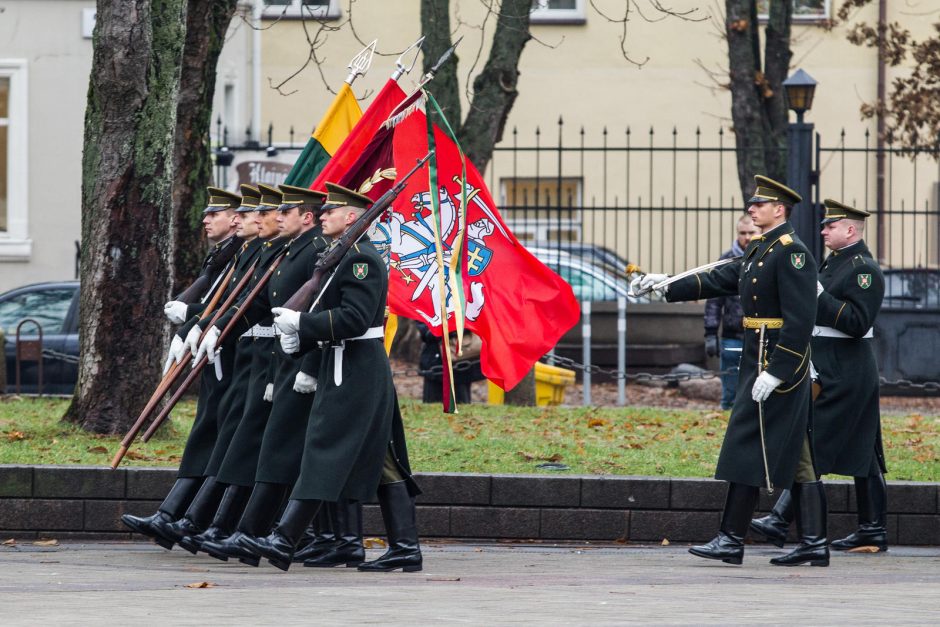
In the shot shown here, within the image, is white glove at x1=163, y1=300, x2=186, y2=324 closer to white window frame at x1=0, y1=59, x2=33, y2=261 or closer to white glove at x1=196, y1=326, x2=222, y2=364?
white glove at x1=196, y1=326, x2=222, y2=364

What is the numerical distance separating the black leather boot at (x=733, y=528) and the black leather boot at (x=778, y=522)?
21.0 inches

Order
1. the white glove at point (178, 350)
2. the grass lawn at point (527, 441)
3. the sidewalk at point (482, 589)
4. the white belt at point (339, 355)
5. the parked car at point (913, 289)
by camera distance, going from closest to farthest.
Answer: the sidewalk at point (482, 589) → the white belt at point (339, 355) → the white glove at point (178, 350) → the grass lawn at point (527, 441) → the parked car at point (913, 289)

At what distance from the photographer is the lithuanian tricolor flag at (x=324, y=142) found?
1145cm

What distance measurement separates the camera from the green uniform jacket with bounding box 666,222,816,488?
29.1 feet

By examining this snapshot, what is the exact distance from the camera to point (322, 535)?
357 inches

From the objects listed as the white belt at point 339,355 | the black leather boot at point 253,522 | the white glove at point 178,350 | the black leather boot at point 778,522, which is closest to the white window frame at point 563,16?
the black leather boot at point 778,522

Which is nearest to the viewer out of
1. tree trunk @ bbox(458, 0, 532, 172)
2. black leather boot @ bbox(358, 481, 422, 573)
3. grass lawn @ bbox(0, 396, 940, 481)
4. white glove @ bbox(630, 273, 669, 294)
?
black leather boot @ bbox(358, 481, 422, 573)

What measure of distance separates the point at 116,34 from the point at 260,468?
4025mm

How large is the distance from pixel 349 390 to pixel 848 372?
2834 mm

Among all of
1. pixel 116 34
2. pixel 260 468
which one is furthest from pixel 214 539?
pixel 116 34

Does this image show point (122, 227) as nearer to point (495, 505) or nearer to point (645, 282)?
point (495, 505)

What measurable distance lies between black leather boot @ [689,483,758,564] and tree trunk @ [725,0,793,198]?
11627mm

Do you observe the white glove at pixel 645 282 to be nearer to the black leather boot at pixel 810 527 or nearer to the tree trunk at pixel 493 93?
the black leather boot at pixel 810 527

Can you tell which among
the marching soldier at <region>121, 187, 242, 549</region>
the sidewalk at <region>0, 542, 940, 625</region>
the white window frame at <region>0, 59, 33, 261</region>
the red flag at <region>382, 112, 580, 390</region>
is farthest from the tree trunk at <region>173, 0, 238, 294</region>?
the white window frame at <region>0, 59, 33, 261</region>
